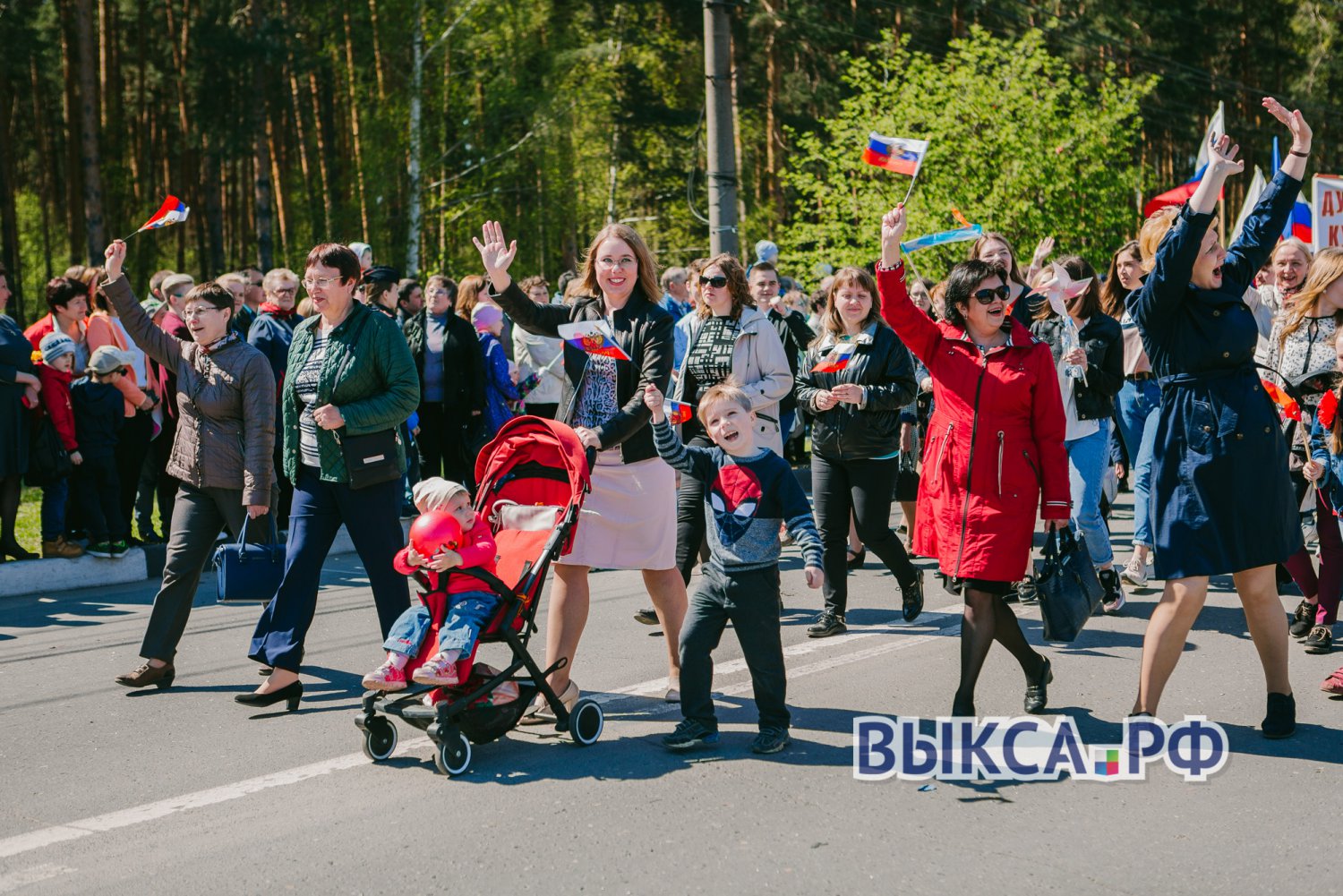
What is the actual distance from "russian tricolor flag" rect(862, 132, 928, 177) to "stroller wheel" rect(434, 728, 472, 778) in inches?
315

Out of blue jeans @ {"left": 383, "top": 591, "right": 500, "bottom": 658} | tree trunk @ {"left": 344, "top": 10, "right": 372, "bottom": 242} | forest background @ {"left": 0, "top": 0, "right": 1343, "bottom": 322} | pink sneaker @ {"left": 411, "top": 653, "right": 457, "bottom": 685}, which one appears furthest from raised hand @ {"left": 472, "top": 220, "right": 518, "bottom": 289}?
tree trunk @ {"left": 344, "top": 10, "right": 372, "bottom": 242}

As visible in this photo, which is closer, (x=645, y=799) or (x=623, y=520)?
(x=645, y=799)

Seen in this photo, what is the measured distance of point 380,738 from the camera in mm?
5465

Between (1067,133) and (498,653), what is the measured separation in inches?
816

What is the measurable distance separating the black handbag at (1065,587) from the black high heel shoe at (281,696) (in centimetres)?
320

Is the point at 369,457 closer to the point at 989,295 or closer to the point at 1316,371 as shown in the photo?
the point at 989,295

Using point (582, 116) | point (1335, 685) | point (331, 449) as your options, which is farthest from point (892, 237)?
point (582, 116)

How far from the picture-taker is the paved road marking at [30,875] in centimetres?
425

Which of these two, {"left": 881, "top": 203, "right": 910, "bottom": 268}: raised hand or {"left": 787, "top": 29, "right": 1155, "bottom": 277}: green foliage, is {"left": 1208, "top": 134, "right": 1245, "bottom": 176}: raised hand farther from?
{"left": 787, "top": 29, "right": 1155, "bottom": 277}: green foliage

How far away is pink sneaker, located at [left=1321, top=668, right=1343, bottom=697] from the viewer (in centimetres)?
624

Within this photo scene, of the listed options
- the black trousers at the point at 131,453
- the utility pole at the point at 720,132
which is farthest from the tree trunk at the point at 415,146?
the black trousers at the point at 131,453

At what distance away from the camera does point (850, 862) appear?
432 centimetres

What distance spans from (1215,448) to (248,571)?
4114 millimetres

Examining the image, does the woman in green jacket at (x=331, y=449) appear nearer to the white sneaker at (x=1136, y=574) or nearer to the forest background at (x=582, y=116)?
the white sneaker at (x=1136, y=574)
